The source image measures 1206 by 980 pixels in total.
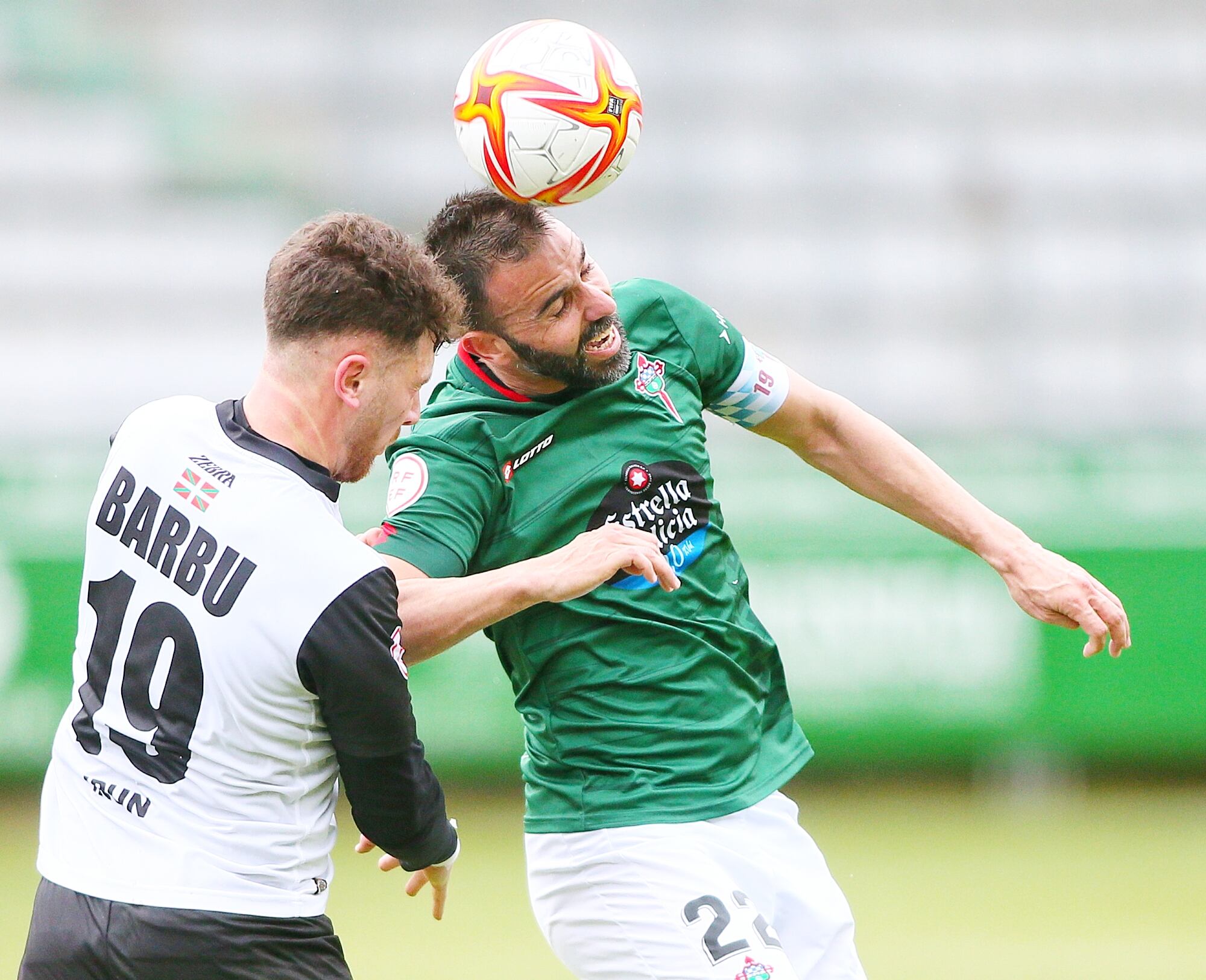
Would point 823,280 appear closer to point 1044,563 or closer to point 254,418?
point 1044,563

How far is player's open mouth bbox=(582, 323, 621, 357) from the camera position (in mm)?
3195

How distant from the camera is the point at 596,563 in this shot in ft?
8.84

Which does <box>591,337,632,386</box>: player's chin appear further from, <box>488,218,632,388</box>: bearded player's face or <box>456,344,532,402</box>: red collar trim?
<box>456,344,532,402</box>: red collar trim

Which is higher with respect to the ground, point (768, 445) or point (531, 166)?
point (531, 166)

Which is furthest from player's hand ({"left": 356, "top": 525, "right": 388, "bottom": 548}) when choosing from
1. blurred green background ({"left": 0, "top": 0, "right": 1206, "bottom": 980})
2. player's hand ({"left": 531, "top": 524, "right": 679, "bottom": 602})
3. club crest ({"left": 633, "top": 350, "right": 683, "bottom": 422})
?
blurred green background ({"left": 0, "top": 0, "right": 1206, "bottom": 980})

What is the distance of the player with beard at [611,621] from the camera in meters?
3.08

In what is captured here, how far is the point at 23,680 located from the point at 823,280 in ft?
19.6

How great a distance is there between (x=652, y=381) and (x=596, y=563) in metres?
0.78

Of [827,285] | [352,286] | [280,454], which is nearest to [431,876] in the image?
[280,454]

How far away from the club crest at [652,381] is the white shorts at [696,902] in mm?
933

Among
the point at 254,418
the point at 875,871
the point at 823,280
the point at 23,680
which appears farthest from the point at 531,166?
the point at 823,280

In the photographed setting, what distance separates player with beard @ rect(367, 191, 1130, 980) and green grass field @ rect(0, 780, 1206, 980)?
226 cm

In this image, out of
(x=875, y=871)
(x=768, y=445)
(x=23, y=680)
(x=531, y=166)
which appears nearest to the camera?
(x=531, y=166)

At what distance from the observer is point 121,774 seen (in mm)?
2387
